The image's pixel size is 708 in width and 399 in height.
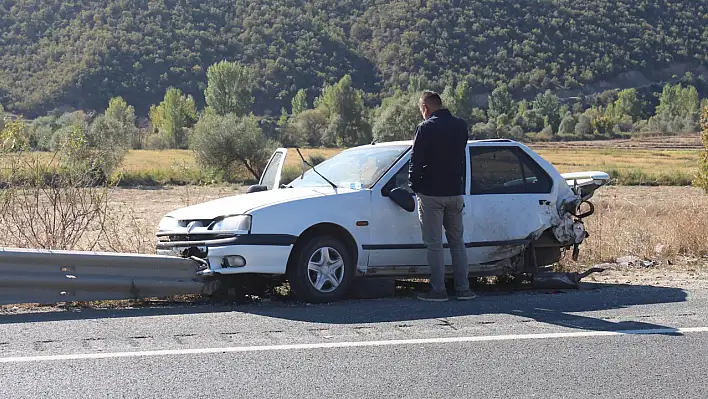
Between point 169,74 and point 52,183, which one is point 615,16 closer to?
point 169,74

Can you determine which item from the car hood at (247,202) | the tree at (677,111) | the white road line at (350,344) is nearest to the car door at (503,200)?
the car hood at (247,202)

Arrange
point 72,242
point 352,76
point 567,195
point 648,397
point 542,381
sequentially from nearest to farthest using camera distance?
1. point 648,397
2. point 542,381
3. point 567,195
4. point 72,242
5. point 352,76

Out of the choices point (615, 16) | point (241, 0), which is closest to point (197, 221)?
point (241, 0)

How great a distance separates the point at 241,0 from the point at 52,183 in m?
109

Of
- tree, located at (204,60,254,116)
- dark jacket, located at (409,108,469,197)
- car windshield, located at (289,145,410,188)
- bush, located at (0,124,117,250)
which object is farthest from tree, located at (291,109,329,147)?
dark jacket, located at (409,108,469,197)

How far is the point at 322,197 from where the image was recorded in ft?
28.9

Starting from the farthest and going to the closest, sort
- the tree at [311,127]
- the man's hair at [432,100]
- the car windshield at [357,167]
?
the tree at [311,127] → the car windshield at [357,167] → the man's hair at [432,100]

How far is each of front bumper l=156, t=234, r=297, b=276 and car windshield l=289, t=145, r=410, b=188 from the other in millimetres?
1182

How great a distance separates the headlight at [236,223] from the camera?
837cm

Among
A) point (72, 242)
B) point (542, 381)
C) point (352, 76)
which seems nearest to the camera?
point (542, 381)

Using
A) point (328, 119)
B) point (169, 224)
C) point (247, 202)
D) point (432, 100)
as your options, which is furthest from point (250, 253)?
point (328, 119)

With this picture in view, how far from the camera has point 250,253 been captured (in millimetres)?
8305

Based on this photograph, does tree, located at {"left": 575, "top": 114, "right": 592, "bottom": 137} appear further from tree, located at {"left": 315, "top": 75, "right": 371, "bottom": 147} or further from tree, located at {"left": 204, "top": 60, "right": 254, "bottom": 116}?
tree, located at {"left": 204, "top": 60, "right": 254, "bottom": 116}

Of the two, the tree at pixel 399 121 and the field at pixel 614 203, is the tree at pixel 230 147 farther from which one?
the tree at pixel 399 121
